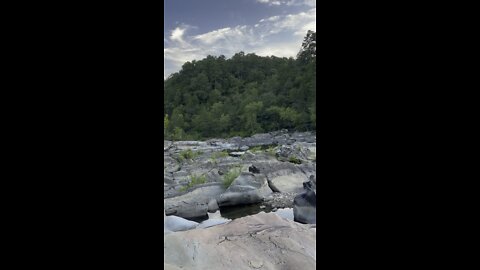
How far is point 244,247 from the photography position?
126 inches

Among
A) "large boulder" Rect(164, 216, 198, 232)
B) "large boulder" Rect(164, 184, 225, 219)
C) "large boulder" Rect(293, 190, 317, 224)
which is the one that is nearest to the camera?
"large boulder" Rect(164, 216, 198, 232)

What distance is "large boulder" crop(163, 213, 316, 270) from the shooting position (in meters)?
2.81

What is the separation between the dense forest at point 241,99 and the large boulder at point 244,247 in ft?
51.7

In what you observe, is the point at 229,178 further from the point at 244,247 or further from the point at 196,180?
the point at 244,247

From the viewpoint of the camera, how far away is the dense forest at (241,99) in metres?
20.5

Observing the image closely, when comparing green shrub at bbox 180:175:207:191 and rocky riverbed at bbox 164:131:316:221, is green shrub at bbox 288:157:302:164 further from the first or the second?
green shrub at bbox 180:175:207:191

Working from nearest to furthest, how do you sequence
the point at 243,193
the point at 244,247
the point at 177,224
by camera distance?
the point at 244,247, the point at 177,224, the point at 243,193

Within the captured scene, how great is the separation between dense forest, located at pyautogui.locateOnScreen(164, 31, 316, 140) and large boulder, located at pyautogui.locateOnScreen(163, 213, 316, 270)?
15.8 m

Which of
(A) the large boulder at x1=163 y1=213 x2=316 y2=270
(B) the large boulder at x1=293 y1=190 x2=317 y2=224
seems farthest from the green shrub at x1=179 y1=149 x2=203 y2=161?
(A) the large boulder at x1=163 y1=213 x2=316 y2=270

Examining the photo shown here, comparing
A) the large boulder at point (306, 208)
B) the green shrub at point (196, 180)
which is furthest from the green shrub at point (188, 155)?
the large boulder at point (306, 208)

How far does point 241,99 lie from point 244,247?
64.2 ft

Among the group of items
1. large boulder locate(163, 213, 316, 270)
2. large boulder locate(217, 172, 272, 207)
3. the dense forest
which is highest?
the dense forest

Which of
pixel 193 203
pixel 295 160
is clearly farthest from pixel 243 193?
pixel 295 160
